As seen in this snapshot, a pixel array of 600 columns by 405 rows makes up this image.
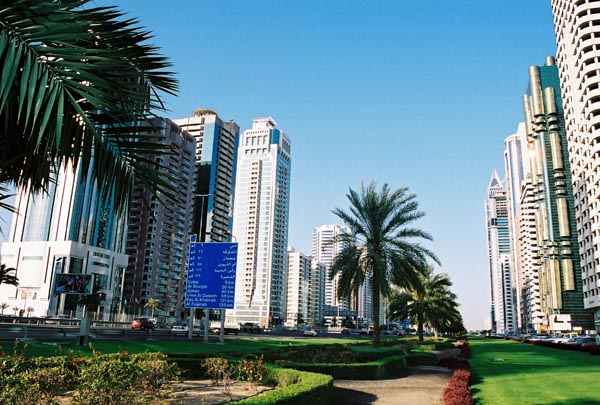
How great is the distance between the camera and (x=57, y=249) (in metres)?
114

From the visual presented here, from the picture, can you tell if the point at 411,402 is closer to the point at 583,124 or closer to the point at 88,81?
the point at 88,81

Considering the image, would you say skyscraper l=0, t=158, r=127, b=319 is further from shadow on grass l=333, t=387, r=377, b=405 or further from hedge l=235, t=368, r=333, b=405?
shadow on grass l=333, t=387, r=377, b=405

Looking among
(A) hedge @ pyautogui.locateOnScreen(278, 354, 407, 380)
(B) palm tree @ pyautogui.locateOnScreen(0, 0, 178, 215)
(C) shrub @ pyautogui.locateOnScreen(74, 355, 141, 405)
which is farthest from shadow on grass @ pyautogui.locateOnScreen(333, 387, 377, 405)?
(B) palm tree @ pyautogui.locateOnScreen(0, 0, 178, 215)

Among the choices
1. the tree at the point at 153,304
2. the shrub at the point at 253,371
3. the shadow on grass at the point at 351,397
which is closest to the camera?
the shadow on grass at the point at 351,397

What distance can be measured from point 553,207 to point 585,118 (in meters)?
48.8

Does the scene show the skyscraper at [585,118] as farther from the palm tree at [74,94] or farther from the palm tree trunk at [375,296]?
the palm tree at [74,94]

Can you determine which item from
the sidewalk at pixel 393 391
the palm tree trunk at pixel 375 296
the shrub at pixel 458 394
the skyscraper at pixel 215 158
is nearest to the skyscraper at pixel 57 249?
the skyscraper at pixel 215 158

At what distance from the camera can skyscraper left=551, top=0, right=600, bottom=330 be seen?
315 feet

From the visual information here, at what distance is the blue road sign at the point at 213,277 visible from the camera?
34844 millimetres

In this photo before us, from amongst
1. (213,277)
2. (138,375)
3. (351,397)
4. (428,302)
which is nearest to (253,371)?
(351,397)

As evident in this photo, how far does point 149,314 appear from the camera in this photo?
131 m

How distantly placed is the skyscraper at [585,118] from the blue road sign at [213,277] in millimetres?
85253

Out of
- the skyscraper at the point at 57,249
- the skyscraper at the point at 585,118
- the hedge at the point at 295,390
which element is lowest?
the hedge at the point at 295,390

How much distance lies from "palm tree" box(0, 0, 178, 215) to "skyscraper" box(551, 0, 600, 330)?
4154 inches
